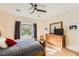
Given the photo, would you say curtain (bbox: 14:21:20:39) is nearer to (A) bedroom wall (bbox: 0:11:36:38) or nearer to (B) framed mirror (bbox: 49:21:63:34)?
(A) bedroom wall (bbox: 0:11:36:38)

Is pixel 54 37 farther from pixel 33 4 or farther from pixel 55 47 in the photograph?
pixel 33 4

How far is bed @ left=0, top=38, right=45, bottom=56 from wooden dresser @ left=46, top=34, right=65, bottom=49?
0.59 ft

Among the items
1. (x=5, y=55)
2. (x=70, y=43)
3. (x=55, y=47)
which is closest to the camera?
(x=5, y=55)

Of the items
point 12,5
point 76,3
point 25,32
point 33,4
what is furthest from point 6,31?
point 76,3

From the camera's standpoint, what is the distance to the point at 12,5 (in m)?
1.12

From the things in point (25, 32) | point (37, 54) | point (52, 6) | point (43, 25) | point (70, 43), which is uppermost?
point (52, 6)

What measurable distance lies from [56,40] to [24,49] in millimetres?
489

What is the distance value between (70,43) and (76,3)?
21.3 inches

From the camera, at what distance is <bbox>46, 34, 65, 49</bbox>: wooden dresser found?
1224 millimetres

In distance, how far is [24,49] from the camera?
111cm

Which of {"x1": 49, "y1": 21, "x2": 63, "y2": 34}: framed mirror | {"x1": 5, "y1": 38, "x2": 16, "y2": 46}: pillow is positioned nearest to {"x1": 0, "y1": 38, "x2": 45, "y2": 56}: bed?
{"x1": 5, "y1": 38, "x2": 16, "y2": 46}: pillow

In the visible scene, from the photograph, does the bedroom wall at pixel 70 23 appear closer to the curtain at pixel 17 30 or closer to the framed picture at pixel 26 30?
the framed picture at pixel 26 30

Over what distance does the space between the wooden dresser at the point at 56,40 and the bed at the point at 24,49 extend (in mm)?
181

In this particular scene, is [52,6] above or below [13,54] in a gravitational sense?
above
